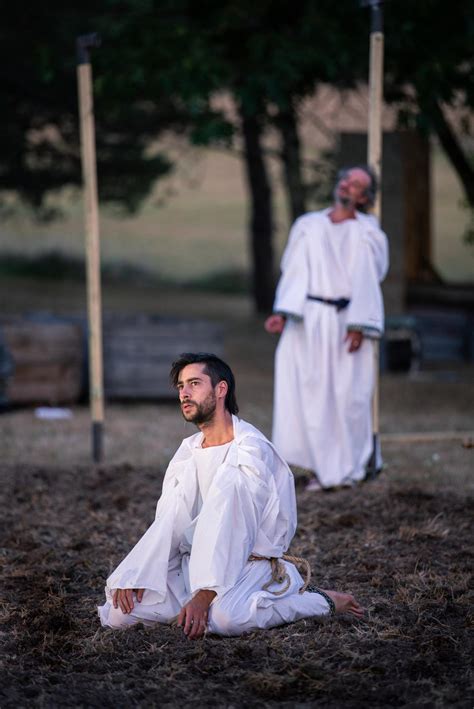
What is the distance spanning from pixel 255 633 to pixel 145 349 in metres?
6.51

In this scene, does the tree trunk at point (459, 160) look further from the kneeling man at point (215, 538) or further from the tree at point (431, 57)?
the kneeling man at point (215, 538)

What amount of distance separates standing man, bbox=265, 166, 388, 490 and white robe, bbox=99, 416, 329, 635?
2.73 m

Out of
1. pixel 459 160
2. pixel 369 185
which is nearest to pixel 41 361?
pixel 369 185

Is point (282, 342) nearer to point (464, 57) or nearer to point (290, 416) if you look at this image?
point (290, 416)

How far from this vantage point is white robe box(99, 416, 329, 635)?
394 centimetres

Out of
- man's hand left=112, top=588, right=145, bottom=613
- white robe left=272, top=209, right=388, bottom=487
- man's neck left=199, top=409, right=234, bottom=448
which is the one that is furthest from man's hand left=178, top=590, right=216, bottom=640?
white robe left=272, top=209, right=388, bottom=487

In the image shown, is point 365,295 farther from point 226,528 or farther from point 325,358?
point 226,528

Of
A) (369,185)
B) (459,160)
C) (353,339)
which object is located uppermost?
(459,160)

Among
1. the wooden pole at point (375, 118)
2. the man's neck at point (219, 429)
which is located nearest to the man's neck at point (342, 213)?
the wooden pole at point (375, 118)

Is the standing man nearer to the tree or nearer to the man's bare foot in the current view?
the man's bare foot

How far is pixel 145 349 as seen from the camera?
10.5m

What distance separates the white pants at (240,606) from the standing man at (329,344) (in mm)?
2722

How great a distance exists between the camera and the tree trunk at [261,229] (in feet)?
57.0

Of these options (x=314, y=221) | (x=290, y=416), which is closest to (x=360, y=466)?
(x=290, y=416)
